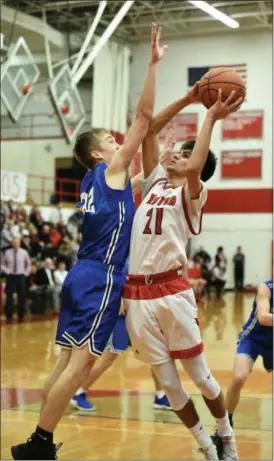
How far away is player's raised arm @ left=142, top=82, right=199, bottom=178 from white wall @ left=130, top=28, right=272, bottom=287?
8.85 metres

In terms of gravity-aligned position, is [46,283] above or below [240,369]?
below

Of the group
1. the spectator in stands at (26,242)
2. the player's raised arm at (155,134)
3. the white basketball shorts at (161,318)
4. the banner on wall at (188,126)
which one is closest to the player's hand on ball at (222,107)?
Result: the player's raised arm at (155,134)

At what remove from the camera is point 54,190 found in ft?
74.6

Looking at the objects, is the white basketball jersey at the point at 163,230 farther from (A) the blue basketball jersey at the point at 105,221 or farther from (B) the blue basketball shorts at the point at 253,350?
(B) the blue basketball shorts at the point at 253,350

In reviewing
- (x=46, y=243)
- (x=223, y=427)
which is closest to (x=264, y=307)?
(x=223, y=427)

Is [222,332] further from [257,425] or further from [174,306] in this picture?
[174,306]

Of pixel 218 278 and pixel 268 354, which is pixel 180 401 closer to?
pixel 268 354

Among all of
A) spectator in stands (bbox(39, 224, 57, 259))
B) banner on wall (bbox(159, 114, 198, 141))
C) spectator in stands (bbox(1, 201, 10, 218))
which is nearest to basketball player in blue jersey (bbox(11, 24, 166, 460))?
banner on wall (bbox(159, 114, 198, 141))

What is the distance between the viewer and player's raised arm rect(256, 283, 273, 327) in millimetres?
5113

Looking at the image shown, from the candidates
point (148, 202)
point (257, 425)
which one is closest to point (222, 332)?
point (257, 425)

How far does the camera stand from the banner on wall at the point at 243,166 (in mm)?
20906

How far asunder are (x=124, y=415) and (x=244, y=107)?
1067cm

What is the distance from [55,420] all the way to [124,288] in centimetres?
74

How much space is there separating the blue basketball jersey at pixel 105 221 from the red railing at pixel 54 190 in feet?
55.6
